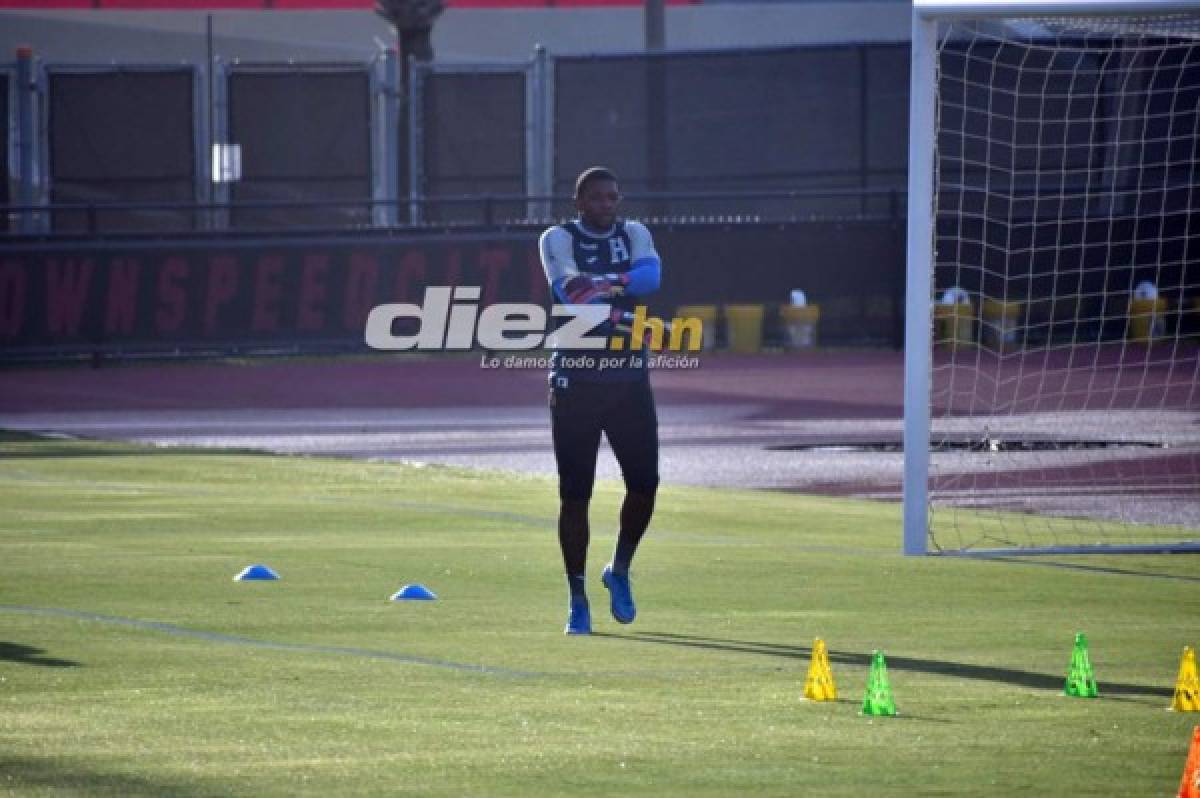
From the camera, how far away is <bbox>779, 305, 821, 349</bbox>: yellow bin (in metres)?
34.5

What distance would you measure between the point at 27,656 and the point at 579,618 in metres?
2.53

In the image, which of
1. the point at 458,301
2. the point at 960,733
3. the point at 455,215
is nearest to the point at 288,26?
the point at 455,215

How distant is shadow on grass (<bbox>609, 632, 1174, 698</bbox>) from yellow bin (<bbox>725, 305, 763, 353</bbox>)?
23.6 m

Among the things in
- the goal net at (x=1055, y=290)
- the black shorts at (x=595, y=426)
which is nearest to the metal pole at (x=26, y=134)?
the goal net at (x=1055, y=290)

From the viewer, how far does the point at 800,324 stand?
3456 centimetres

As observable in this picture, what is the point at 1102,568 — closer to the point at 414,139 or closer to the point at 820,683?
the point at 820,683

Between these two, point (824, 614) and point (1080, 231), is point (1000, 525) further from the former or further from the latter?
point (1080, 231)

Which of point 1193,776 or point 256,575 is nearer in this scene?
point 1193,776

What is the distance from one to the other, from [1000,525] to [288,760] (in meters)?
9.28

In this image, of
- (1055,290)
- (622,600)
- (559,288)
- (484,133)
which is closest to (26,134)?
(484,133)

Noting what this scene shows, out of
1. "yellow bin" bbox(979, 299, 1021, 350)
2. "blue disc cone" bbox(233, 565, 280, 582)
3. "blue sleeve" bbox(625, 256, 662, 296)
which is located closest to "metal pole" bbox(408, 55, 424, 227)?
"yellow bin" bbox(979, 299, 1021, 350)

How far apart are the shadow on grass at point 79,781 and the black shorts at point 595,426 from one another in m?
3.92

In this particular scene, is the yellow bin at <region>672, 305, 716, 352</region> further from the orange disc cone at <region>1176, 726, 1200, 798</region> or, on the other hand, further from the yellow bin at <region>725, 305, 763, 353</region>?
the orange disc cone at <region>1176, 726, 1200, 798</region>

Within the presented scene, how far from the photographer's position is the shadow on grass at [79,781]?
722 centimetres
